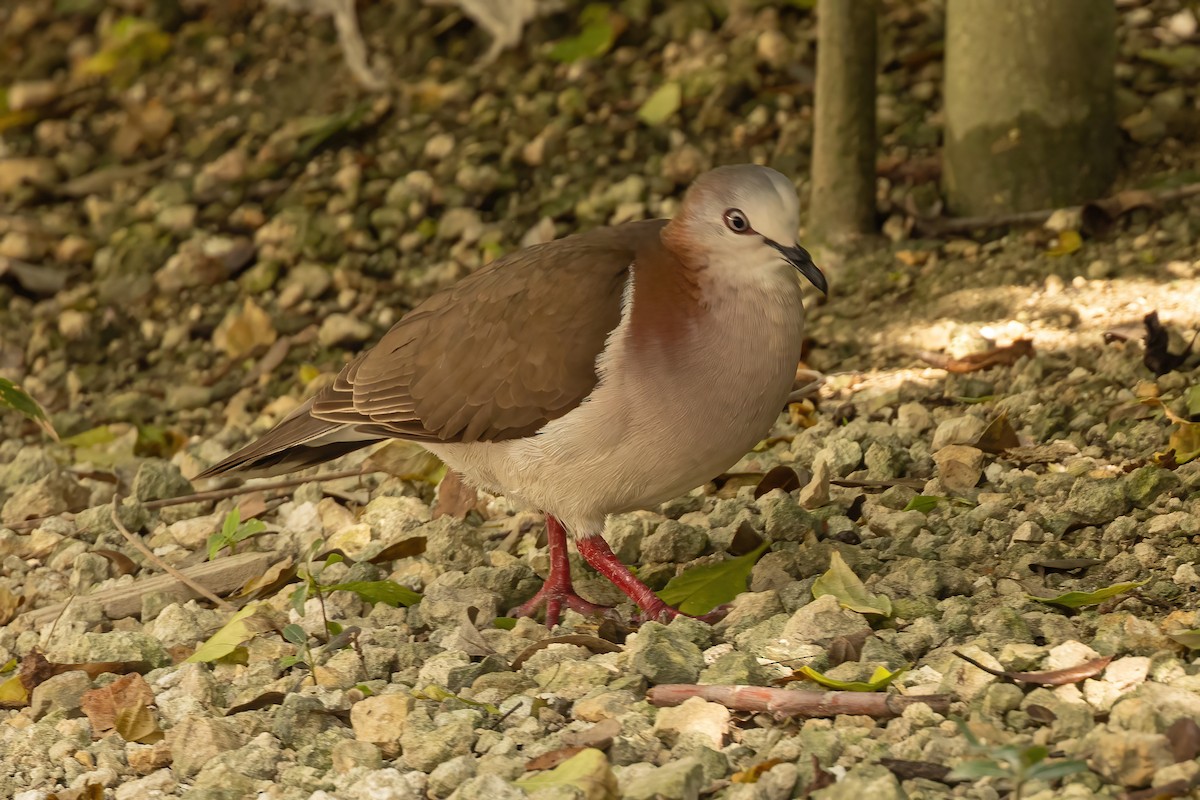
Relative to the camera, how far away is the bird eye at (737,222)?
3389 millimetres

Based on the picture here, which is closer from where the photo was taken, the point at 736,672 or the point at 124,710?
the point at 736,672

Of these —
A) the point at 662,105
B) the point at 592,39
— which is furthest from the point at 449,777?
the point at 592,39

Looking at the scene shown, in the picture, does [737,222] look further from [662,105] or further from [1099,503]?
[662,105]

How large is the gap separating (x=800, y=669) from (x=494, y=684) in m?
0.63

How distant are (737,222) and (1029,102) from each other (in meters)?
2.25

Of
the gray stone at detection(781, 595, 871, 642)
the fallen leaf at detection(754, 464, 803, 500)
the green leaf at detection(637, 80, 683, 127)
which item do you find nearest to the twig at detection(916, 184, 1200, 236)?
the green leaf at detection(637, 80, 683, 127)

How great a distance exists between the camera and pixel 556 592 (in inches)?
148

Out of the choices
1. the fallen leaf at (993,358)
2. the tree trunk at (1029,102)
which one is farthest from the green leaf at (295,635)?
the tree trunk at (1029,102)

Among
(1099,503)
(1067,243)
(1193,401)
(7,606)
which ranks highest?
(1067,243)

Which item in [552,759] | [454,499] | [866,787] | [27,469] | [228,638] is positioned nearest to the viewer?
[866,787]

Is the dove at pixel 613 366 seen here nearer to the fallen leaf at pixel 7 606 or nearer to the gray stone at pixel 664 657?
the gray stone at pixel 664 657

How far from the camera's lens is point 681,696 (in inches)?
118

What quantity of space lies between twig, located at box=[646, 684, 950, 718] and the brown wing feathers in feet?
2.65

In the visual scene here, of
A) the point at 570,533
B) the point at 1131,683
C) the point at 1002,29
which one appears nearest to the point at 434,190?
the point at 1002,29
